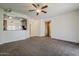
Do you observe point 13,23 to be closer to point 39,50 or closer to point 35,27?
point 39,50

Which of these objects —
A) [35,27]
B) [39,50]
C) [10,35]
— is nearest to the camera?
[39,50]

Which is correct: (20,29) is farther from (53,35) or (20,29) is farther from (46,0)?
(46,0)

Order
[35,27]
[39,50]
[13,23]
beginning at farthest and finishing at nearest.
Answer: [35,27] < [13,23] < [39,50]

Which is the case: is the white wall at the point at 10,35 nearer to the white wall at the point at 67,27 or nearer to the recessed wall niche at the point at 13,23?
the recessed wall niche at the point at 13,23

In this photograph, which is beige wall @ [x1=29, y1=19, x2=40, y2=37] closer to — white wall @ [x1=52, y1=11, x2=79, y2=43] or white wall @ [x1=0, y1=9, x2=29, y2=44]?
white wall @ [x1=52, y1=11, x2=79, y2=43]

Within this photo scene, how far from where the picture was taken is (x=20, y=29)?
7.80m

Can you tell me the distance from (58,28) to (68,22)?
153 cm

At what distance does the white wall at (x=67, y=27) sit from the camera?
6.30m

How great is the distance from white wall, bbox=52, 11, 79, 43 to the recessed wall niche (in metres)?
2.94

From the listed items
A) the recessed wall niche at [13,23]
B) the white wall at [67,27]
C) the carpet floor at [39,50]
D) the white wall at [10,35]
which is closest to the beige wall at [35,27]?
the recessed wall niche at [13,23]

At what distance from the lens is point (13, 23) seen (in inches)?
279

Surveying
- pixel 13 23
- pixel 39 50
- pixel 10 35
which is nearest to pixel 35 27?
pixel 13 23

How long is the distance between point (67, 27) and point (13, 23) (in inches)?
161

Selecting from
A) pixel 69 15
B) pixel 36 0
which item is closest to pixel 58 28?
pixel 69 15
